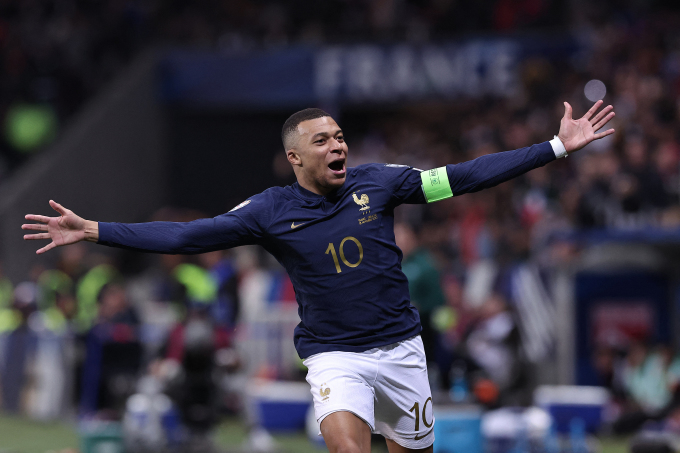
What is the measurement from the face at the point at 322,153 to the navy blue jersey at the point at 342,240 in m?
0.10

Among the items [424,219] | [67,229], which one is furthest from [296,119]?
[424,219]

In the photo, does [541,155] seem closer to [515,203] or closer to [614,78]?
[515,203]

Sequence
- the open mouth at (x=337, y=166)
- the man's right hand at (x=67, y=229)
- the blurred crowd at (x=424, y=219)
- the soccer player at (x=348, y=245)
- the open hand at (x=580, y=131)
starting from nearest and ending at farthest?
the man's right hand at (x=67, y=229), the soccer player at (x=348, y=245), the open hand at (x=580, y=131), the open mouth at (x=337, y=166), the blurred crowd at (x=424, y=219)

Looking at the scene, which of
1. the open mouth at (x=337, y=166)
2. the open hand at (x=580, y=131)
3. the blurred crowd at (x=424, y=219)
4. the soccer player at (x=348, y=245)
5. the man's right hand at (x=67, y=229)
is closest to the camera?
the man's right hand at (x=67, y=229)

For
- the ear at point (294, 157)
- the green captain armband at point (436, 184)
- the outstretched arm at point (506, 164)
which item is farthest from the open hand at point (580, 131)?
the ear at point (294, 157)

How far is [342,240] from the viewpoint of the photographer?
17.3 ft

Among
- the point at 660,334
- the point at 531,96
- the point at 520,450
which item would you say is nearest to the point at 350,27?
the point at 531,96

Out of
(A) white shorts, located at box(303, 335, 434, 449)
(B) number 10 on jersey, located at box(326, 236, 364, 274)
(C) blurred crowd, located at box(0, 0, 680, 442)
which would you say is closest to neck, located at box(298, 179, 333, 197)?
(B) number 10 on jersey, located at box(326, 236, 364, 274)

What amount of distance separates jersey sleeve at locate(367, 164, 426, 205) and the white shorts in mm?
782

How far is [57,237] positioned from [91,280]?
31.0ft

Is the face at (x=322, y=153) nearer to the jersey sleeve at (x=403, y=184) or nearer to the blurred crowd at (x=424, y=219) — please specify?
the jersey sleeve at (x=403, y=184)

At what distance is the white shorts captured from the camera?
16.9ft

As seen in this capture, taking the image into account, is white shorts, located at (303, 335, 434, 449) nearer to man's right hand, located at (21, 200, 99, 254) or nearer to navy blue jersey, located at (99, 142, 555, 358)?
navy blue jersey, located at (99, 142, 555, 358)

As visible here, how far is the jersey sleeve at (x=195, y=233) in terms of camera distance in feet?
16.6
